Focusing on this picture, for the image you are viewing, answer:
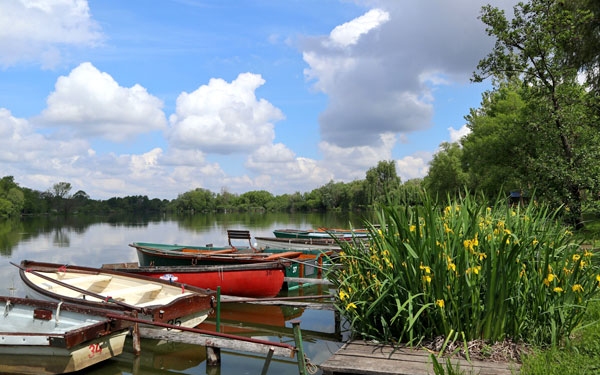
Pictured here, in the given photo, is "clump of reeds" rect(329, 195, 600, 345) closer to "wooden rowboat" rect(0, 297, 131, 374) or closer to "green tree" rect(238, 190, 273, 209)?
"wooden rowboat" rect(0, 297, 131, 374)

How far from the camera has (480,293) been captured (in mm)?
4828

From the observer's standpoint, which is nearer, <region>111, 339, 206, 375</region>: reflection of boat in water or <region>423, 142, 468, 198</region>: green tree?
<region>111, 339, 206, 375</region>: reflection of boat in water

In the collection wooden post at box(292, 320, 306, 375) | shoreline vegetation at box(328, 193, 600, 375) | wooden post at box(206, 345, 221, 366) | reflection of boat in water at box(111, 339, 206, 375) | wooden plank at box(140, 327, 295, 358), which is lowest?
reflection of boat in water at box(111, 339, 206, 375)

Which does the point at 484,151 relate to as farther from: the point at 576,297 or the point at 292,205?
the point at 292,205

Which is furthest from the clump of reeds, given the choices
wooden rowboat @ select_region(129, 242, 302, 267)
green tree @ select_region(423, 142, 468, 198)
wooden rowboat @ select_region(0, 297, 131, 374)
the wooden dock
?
green tree @ select_region(423, 142, 468, 198)

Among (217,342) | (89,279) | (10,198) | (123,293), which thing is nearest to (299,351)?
(217,342)

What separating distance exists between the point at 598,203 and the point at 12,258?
84.4ft

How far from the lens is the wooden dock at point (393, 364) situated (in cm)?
423

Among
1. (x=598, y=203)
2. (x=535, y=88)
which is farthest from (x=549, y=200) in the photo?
(x=535, y=88)

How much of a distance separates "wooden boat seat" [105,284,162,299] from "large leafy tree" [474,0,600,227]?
1143cm

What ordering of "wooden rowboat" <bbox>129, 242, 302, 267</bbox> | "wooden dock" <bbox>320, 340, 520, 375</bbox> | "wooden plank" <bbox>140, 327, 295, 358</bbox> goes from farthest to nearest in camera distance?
"wooden rowboat" <bbox>129, 242, 302, 267</bbox>, "wooden plank" <bbox>140, 327, 295, 358</bbox>, "wooden dock" <bbox>320, 340, 520, 375</bbox>

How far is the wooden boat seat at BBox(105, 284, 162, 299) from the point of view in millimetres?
8469

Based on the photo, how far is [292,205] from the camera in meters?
136

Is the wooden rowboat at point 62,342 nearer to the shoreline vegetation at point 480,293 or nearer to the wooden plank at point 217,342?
the wooden plank at point 217,342
